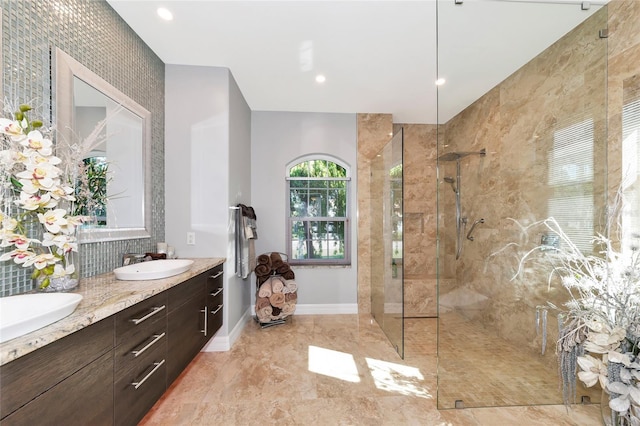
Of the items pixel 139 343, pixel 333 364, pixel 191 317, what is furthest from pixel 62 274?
pixel 333 364

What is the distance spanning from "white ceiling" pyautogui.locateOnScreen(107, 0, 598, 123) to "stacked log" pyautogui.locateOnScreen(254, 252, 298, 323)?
210cm

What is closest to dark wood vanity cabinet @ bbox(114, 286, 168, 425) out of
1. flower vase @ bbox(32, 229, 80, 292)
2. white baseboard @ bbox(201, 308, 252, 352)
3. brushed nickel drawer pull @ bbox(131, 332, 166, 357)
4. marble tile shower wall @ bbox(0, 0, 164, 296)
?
brushed nickel drawer pull @ bbox(131, 332, 166, 357)

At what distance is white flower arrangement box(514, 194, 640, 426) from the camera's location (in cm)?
119

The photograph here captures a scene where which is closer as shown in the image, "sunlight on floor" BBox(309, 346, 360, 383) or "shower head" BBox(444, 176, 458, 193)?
"shower head" BBox(444, 176, 458, 193)

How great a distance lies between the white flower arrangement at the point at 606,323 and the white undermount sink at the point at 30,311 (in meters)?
2.20

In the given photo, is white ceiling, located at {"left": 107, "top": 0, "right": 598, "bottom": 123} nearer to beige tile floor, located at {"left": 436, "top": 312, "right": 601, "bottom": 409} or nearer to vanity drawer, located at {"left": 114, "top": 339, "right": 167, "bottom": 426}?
beige tile floor, located at {"left": 436, "top": 312, "right": 601, "bottom": 409}

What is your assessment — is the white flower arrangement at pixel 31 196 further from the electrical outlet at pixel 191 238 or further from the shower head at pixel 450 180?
the shower head at pixel 450 180

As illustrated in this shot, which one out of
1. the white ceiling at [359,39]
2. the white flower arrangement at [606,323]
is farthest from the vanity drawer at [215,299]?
the white flower arrangement at [606,323]

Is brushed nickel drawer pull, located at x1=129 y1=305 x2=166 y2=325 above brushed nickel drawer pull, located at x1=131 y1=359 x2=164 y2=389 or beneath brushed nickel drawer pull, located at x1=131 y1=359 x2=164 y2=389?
above

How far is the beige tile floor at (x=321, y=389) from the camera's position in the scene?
1722 mm

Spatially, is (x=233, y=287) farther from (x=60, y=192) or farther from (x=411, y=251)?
(x=411, y=251)

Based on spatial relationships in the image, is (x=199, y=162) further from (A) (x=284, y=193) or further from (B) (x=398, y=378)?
(B) (x=398, y=378)

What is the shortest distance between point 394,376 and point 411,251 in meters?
1.99

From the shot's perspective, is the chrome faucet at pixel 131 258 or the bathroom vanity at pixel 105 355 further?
the chrome faucet at pixel 131 258
